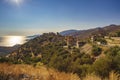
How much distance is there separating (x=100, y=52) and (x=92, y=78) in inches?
1437

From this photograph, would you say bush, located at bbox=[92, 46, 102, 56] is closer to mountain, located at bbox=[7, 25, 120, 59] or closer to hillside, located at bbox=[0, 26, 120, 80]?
hillside, located at bbox=[0, 26, 120, 80]

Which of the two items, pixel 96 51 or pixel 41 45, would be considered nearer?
pixel 96 51

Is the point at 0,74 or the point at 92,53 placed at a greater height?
the point at 0,74

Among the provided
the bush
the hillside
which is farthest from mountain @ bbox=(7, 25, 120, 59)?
the bush

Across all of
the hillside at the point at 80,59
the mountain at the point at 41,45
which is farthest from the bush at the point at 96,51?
the mountain at the point at 41,45

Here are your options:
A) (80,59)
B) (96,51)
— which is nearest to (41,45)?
(96,51)

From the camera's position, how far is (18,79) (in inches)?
224

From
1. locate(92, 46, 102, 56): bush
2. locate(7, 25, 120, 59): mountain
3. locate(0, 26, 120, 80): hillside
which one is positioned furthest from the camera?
locate(7, 25, 120, 59): mountain

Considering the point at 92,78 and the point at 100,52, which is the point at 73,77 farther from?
the point at 100,52

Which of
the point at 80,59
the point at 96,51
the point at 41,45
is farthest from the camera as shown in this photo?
the point at 41,45

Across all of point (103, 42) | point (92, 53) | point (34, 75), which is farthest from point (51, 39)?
point (34, 75)

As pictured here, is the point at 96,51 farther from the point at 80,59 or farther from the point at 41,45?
the point at 41,45

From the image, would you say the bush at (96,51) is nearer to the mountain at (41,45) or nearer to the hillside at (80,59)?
the hillside at (80,59)

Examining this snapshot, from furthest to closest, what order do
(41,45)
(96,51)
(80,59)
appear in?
1. (41,45)
2. (96,51)
3. (80,59)
